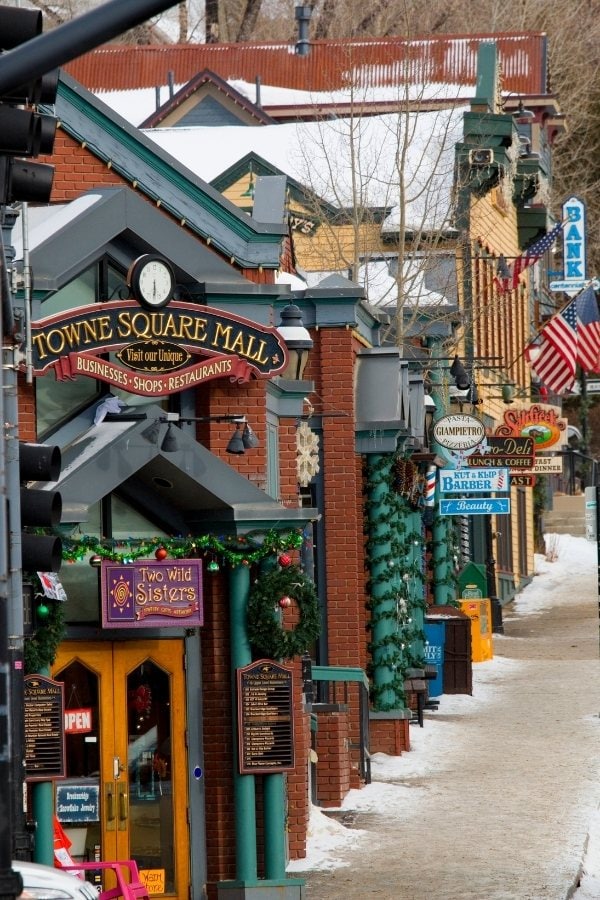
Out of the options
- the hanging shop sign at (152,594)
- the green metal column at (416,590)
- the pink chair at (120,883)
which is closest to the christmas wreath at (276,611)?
the hanging shop sign at (152,594)

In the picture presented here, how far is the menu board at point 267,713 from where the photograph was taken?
1402cm

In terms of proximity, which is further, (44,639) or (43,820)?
(44,639)

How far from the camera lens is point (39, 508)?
400 inches

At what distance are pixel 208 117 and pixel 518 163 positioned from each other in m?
7.33

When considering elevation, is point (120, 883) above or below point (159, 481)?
below

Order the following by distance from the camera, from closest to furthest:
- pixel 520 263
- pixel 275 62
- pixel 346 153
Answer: pixel 346 153 < pixel 520 263 < pixel 275 62

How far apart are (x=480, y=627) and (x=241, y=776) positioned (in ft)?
53.3

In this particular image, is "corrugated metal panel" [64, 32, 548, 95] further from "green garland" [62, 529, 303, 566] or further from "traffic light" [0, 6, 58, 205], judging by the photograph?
"traffic light" [0, 6, 58, 205]

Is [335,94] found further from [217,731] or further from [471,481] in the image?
[217,731]

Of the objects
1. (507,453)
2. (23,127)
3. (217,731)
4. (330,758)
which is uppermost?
(23,127)

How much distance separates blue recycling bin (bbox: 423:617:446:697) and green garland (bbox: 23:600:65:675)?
12.2 meters

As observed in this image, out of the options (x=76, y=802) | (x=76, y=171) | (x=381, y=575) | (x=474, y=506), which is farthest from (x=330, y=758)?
(x=474, y=506)

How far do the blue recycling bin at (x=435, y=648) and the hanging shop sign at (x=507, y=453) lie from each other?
3.66m

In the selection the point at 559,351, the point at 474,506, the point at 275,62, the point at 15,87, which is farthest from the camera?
the point at 275,62
